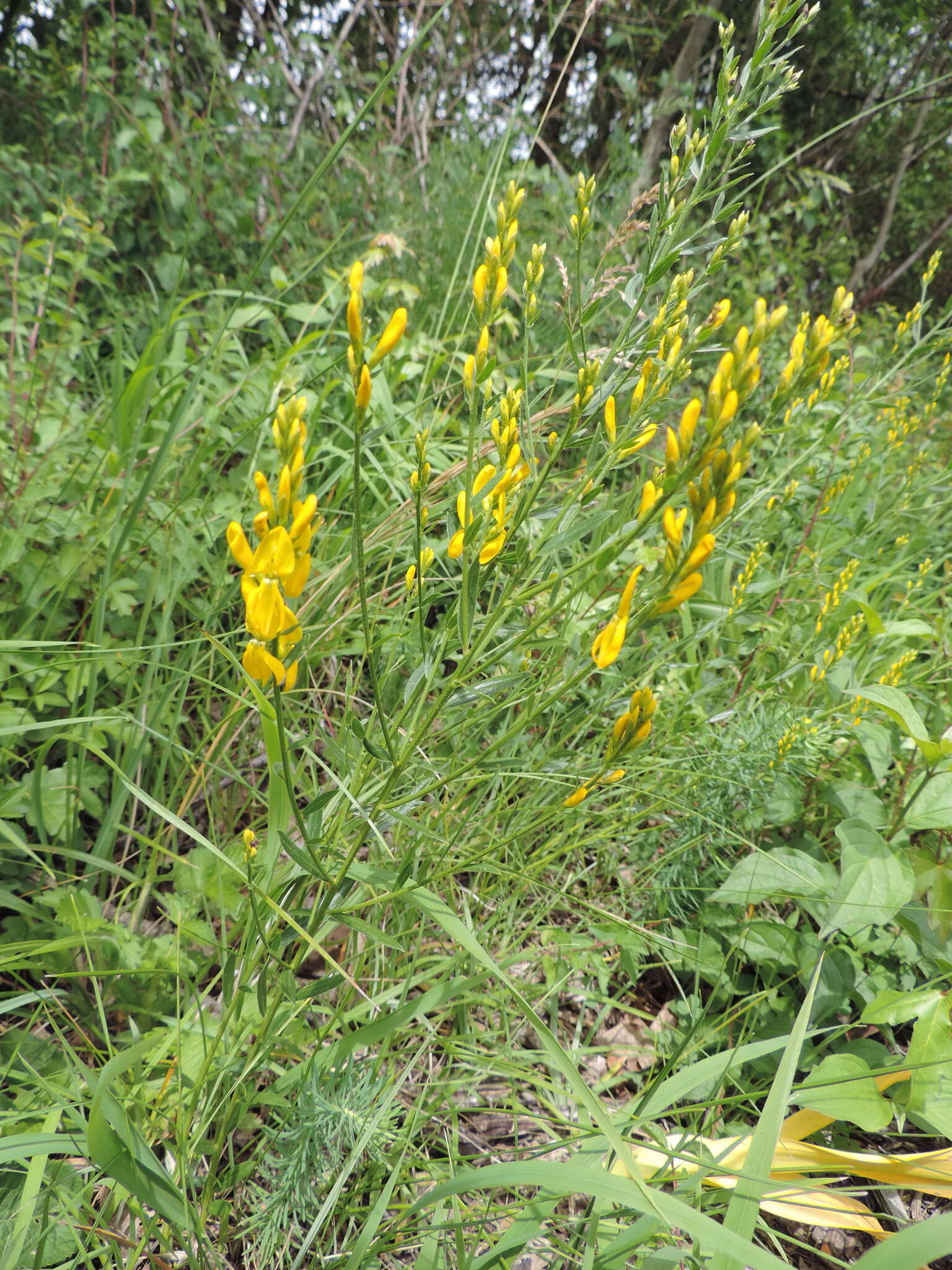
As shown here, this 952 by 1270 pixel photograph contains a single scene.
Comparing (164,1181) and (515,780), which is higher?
(515,780)

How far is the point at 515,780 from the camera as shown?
1435 millimetres

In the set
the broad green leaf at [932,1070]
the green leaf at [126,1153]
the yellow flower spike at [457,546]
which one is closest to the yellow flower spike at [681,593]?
the yellow flower spike at [457,546]

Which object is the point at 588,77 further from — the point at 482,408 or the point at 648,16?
the point at 482,408

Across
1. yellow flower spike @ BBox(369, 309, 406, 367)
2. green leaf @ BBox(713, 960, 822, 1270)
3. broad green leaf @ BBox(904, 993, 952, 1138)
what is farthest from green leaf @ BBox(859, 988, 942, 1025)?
yellow flower spike @ BBox(369, 309, 406, 367)

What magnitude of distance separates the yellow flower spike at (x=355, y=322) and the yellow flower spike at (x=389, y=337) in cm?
2

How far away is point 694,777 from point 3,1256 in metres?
1.26

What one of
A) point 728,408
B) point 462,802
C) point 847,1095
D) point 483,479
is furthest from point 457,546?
point 847,1095

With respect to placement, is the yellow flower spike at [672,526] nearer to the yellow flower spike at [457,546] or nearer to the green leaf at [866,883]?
the yellow flower spike at [457,546]

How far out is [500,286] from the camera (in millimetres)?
792

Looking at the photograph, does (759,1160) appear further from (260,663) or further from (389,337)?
(389,337)

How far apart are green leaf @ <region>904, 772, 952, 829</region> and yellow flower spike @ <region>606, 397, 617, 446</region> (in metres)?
1.00

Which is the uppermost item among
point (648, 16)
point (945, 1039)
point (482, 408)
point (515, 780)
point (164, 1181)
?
point (648, 16)

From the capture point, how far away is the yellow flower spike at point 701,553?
0.62m

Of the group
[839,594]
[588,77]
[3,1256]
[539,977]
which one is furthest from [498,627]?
[588,77]
